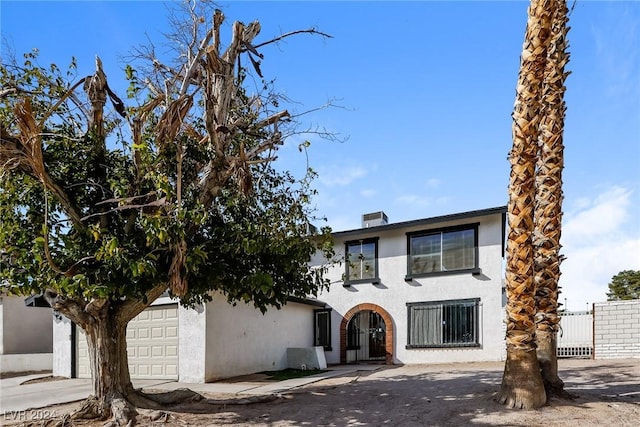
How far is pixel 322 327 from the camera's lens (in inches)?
786

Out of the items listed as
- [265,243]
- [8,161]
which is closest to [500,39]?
[265,243]

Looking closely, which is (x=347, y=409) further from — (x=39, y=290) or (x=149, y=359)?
(x=149, y=359)

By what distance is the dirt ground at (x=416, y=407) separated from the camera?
718cm

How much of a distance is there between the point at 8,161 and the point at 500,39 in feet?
31.1

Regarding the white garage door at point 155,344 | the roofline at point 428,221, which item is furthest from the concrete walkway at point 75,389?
the roofline at point 428,221

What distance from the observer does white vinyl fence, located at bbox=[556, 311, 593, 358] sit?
16.0m

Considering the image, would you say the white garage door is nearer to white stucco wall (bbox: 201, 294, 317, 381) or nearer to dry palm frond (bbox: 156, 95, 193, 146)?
white stucco wall (bbox: 201, 294, 317, 381)

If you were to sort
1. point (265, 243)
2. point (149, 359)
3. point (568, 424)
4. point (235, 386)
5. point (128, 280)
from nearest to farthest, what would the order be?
1. point (568, 424)
2. point (128, 280)
3. point (265, 243)
4. point (235, 386)
5. point (149, 359)

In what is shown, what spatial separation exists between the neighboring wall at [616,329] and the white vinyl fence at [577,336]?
1.86 feet

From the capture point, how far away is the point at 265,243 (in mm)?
8445

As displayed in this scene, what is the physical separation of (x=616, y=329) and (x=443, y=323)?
5439mm

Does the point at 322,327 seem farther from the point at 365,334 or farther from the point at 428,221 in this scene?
the point at 428,221

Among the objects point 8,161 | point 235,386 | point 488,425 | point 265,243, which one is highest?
point 8,161

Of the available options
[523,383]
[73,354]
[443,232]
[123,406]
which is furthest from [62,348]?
[523,383]
